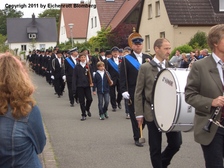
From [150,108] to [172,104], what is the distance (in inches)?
31.1

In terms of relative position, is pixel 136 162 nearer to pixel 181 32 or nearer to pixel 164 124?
pixel 164 124

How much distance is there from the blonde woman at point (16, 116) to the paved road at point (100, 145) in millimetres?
4085

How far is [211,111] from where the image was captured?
15.5 feet

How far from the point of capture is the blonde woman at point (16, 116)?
3.70 metres

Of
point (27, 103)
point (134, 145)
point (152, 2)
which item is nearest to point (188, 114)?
point (27, 103)

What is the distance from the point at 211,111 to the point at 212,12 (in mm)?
33482

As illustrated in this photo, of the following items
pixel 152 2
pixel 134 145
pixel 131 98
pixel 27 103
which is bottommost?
pixel 134 145

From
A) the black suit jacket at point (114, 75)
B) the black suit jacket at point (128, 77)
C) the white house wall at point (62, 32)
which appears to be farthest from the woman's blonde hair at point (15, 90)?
the white house wall at point (62, 32)

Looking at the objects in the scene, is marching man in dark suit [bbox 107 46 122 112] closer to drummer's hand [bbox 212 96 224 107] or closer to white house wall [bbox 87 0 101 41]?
drummer's hand [bbox 212 96 224 107]

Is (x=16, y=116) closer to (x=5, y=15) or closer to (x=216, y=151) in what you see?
(x=216, y=151)

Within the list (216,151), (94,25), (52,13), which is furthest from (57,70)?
(52,13)

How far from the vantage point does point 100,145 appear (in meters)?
9.62

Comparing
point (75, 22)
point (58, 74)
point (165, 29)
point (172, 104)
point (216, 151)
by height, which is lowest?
point (58, 74)

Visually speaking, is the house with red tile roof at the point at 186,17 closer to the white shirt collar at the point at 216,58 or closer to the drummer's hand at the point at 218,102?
the white shirt collar at the point at 216,58
